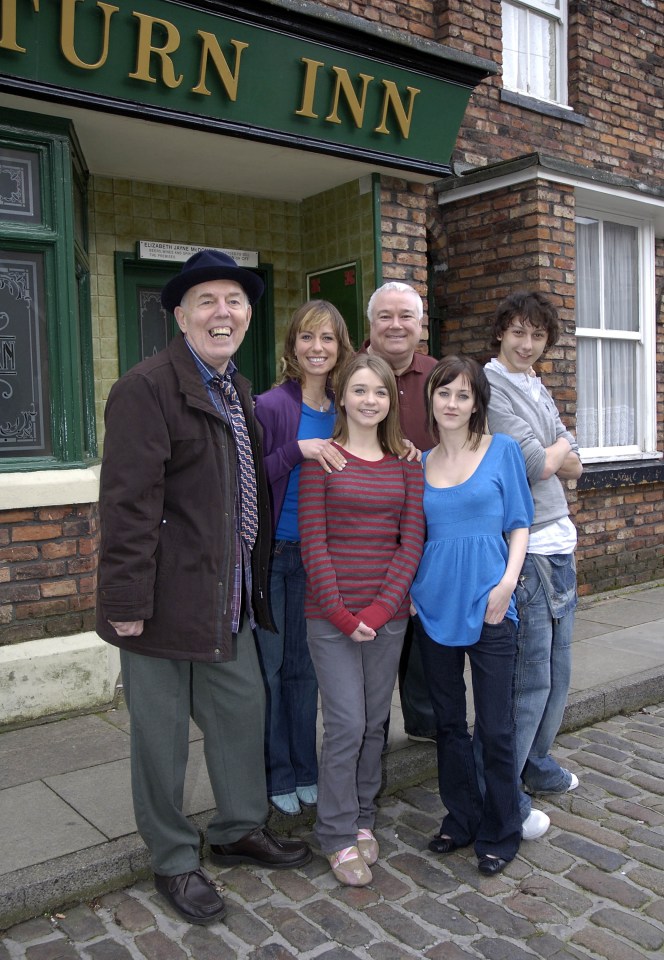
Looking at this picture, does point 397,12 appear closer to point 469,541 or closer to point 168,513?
point 469,541

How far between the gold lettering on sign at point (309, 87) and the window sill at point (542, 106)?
7.95 feet

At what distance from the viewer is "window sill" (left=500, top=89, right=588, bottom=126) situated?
22.6 feet

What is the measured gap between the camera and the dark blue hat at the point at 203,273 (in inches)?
109

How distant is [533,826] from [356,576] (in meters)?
1.22

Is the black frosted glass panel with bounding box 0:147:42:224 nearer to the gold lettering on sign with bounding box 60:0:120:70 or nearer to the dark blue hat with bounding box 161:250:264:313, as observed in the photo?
the gold lettering on sign with bounding box 60:0:120:70

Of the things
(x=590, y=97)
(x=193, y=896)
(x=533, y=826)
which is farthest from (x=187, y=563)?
(x=590, y=97)

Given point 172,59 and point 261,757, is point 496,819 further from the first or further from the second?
point 172,59

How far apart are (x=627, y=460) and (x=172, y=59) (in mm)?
4809

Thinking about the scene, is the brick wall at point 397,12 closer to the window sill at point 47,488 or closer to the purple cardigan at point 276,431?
the window sill at point 47,488

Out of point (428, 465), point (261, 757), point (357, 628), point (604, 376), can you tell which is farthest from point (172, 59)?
point (604, 376)

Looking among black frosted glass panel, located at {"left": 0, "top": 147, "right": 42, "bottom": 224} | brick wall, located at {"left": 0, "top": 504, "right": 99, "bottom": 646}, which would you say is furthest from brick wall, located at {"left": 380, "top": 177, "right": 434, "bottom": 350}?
brick wall, located at {"left": 0, "top": 504, "right": 99, "bottom": 646}

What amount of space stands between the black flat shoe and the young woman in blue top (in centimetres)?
13

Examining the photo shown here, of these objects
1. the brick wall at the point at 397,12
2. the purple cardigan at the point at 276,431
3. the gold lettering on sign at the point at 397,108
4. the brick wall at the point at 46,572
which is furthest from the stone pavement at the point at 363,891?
the brick wall at the point at 397,12

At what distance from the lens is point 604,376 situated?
24.1ft
